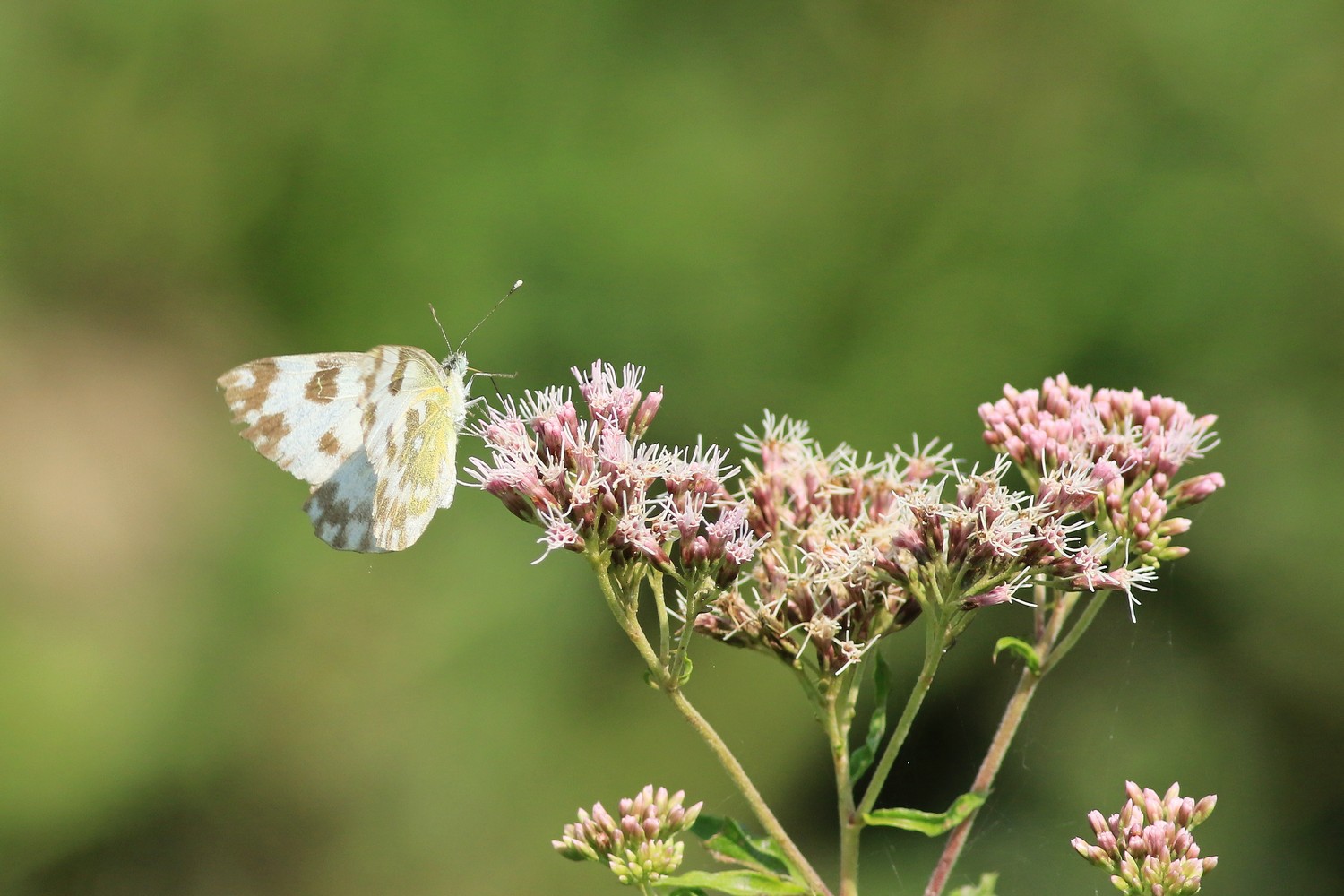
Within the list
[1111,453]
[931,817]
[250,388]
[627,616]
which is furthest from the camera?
[250,388]

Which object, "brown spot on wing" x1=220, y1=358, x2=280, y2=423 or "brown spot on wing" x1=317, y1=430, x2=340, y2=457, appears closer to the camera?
"brown spot on wing" x1=220, y1=358, x2=280, y2=423

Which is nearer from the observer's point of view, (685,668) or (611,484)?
(685,668)

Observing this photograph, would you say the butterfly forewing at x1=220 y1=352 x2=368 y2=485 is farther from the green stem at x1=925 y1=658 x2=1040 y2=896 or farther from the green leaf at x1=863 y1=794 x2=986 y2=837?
the green stem at x1=925 y1=658 x2=1040 y2=896

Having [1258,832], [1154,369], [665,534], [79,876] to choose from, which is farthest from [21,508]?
[1258,832]

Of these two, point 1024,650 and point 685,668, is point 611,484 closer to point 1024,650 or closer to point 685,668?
point 685,668

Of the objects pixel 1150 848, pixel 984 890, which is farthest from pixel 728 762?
pixel 1150 848

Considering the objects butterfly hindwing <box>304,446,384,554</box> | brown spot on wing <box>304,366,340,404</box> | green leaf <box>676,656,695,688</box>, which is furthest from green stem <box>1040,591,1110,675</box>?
brown spot on wing <box>304,366,340,404</box>
